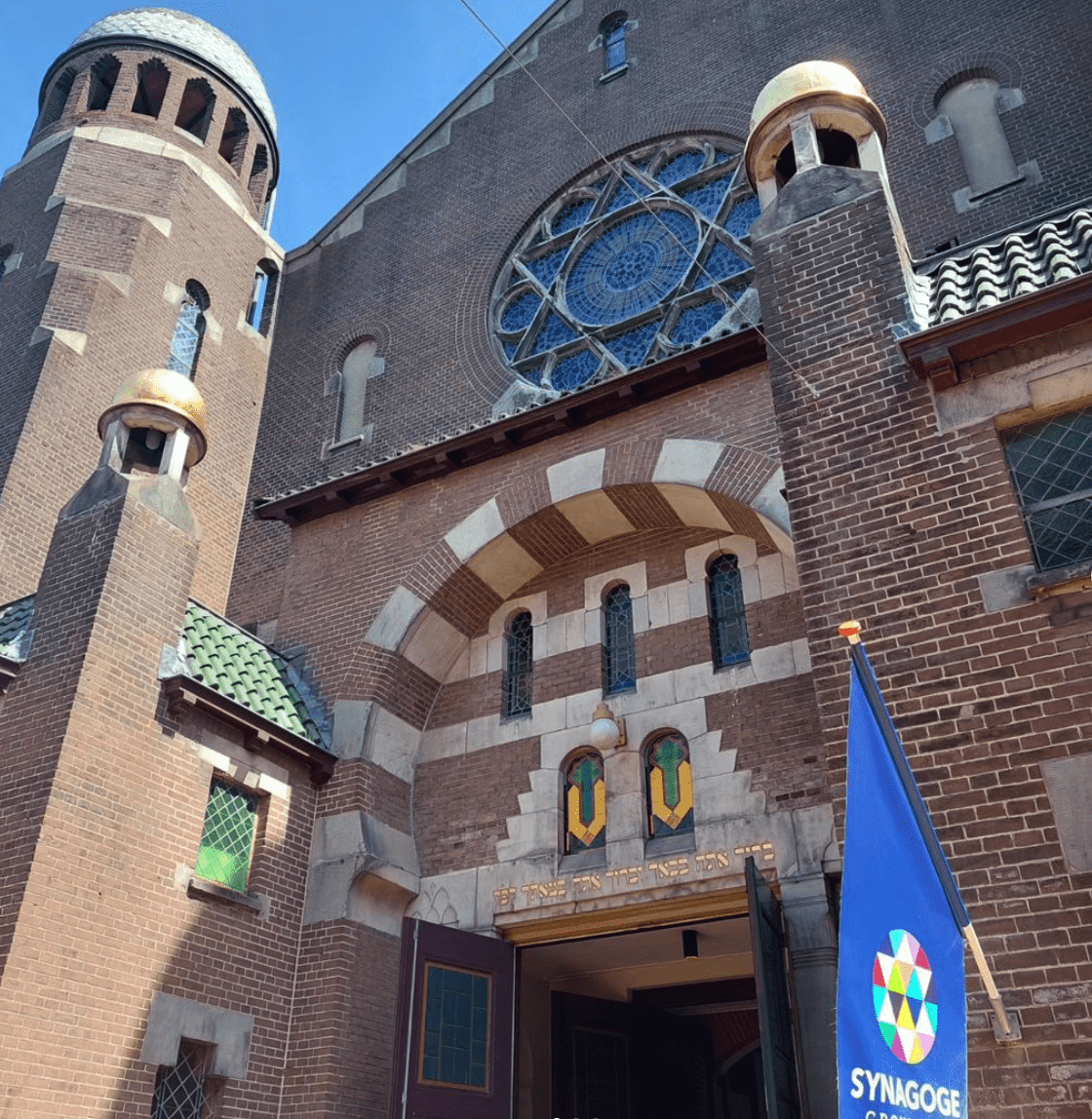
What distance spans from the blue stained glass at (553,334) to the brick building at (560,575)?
0.27 meters

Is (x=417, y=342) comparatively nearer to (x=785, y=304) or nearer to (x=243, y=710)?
(x=243, y=710)

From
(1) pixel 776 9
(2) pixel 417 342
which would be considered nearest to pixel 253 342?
(2) pixel 417 342

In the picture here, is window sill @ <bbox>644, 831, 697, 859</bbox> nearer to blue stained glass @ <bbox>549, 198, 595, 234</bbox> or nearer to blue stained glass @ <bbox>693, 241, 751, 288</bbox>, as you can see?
blue stained glass @ <bbox>693, 241, 751, 288</bbox>

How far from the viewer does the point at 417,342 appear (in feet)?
57.2

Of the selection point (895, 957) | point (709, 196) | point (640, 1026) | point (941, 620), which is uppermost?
point (709, 196)

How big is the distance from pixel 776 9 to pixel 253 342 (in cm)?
1004

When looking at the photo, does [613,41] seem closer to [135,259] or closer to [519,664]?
[135,259]

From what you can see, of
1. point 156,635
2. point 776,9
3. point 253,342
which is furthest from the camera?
point 253,342

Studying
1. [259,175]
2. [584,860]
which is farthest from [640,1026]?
[259,175]

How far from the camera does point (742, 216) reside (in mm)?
16141

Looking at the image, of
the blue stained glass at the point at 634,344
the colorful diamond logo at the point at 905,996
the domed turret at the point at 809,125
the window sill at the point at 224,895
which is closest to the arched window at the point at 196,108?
the blue stained glass at the point at 634,344

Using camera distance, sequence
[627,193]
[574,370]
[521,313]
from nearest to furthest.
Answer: [574,370]
[521,313]
[627,193]

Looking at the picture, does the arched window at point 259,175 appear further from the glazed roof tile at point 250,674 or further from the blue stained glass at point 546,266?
the glazed roof tile at point 250,674

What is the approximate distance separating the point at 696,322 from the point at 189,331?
8.95 meters
